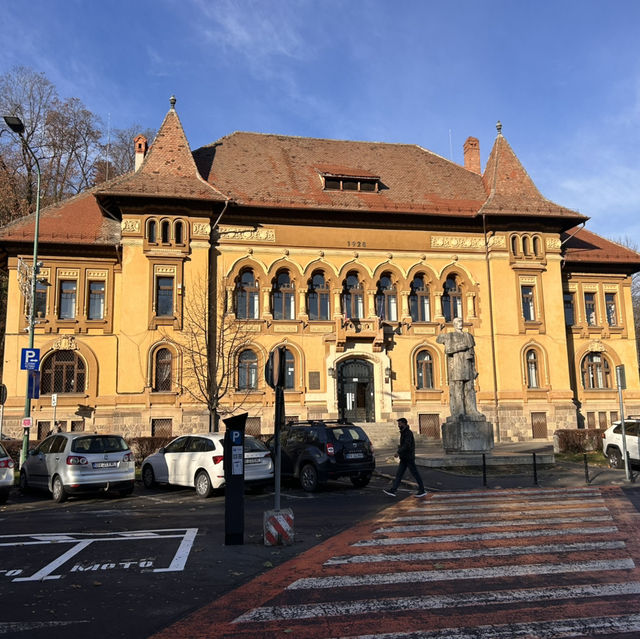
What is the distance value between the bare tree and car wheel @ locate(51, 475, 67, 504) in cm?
1185

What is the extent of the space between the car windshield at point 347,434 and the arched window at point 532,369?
1764 centimetres

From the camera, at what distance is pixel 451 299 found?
104ft

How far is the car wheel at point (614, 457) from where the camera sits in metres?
19.3

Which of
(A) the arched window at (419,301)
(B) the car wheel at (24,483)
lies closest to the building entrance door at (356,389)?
(A) the arched window at (419,301)

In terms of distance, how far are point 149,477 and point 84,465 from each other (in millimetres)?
2700

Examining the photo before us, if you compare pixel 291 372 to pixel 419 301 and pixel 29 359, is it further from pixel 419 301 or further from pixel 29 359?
pixel 29 359

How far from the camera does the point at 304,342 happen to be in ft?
97.9

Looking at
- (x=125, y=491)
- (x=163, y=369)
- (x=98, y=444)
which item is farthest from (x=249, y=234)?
(x=125, y=491)

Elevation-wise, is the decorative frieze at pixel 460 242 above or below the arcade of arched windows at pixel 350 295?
above

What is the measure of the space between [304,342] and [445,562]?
871 inches

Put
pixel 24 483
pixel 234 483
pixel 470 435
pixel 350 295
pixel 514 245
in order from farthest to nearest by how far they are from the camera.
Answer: pixel 514 245
pixel 350 295
pixel 470 435
pixel 24 483
pixel 234 483

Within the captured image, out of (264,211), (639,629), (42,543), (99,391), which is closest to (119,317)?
(99,391)

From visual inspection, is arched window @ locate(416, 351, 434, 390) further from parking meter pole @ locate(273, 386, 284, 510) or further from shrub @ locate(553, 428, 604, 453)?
parking meter pole @ locate(273, 386, 284, 510)

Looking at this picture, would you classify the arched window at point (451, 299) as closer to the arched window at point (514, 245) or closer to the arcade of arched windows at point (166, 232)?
the arched window at point (514, 245)
